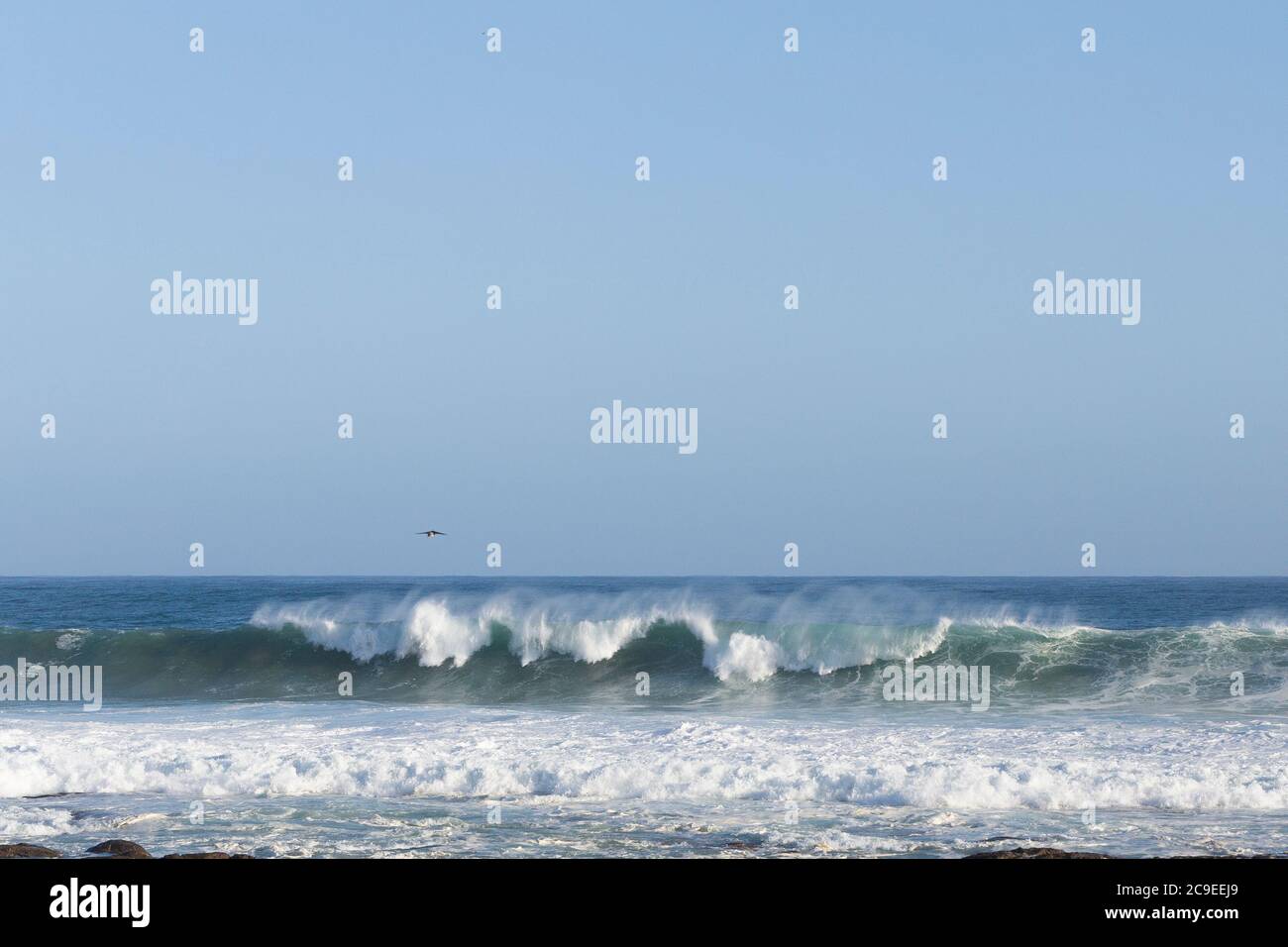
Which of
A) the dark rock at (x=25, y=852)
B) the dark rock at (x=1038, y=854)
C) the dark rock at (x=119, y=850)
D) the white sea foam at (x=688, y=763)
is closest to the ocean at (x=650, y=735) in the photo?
the white sea foam at (x=688, y=763)

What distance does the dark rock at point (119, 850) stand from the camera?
31.3 ft

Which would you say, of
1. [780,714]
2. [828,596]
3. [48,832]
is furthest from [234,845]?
[828,596]

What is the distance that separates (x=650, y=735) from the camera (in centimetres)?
1561

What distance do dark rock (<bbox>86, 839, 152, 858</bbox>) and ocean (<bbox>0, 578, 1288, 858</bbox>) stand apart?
1.66 ft

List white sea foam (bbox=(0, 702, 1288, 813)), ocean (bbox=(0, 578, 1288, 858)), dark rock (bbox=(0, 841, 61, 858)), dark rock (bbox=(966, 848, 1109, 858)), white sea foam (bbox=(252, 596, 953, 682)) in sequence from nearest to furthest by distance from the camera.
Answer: dark rock (bbox=(966, 848, 1109, 858)) → dark rock (bbox=(0, 841, 61, 858)) → ocean (bbox=(0, 578, 1288, 858)) → white sea foam (bbox=(0, 702, 1288, 813)) → white sea foam (bbox=(252, 596, 953, 682))

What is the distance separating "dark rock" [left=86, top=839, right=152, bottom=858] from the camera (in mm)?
9544

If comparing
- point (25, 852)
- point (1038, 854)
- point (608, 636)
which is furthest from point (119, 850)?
point (608, 636)

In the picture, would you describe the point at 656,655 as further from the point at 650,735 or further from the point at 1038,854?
the point at 1038,854

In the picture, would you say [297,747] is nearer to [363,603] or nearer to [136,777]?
[136,777]

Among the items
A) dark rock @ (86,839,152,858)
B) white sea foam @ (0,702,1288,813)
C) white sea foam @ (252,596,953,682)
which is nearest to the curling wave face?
white sea foam @ (252,596,953,682)

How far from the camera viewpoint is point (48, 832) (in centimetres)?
1084

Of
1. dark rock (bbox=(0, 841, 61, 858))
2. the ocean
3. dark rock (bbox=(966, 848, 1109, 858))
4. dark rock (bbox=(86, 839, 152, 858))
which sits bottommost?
the ocean

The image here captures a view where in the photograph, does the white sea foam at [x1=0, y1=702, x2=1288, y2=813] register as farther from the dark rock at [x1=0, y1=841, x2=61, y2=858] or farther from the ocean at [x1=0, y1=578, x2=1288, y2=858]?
the dark rock at [x1=0, y1=841, x2=61, y2=858]
